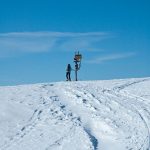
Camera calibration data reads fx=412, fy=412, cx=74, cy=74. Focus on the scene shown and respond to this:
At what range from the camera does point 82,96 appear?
55.0ft

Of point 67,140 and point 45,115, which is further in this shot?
point 45,115

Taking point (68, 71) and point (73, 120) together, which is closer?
point (73, 120)

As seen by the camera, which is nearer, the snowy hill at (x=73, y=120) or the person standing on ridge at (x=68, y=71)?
the snowy hill at (x=73, y=120)

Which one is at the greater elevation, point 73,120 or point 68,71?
point 68,71

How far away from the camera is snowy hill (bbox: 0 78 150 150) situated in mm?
10748

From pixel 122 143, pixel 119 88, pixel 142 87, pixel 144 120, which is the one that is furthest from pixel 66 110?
pixel 142 87

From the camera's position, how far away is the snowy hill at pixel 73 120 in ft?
35.3

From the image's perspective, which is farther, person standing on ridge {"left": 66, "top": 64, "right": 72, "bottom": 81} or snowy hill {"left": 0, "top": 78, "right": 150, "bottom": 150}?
person standing on ridge {"left": 66, "top": 64, "right": 72, "bottom": 81}

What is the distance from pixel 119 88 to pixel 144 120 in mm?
7464

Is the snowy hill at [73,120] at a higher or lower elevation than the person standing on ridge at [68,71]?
lower

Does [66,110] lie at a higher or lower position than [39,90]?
lower

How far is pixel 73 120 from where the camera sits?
42.4 ft

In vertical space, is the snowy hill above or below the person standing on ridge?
below

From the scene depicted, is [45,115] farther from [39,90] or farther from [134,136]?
[39,90]
